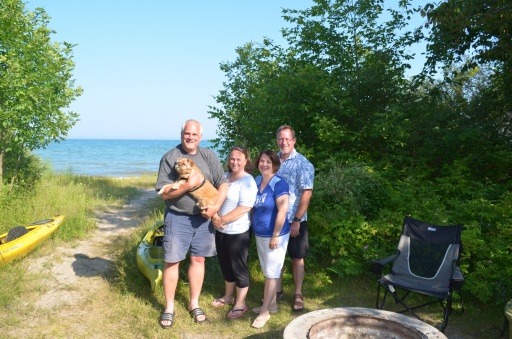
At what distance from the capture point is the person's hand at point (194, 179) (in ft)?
12.5

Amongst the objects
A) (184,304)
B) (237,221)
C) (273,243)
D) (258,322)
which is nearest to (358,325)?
(273,243)

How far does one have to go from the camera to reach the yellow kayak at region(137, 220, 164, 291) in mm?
4945

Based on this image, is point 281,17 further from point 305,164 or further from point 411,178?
point 305,164

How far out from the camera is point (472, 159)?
6.98m

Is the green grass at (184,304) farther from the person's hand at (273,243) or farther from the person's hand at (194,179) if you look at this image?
the person's hand at (194,179)

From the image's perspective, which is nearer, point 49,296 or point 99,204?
point 49,296

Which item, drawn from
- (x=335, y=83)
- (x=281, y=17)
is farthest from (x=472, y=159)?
(x=281, y=17)

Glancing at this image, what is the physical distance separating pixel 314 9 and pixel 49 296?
6865 millimetres

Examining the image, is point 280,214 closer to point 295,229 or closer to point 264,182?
point 264,182

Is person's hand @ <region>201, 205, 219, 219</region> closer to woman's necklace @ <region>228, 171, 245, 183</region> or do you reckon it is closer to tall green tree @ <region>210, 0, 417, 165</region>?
woman's necklace @ <region>228, 171, 245, 183</region>

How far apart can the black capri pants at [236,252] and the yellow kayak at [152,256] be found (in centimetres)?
98

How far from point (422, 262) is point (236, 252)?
7.12 feet

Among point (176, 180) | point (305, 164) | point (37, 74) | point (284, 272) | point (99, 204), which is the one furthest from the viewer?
point (99, 204)

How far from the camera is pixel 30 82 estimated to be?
7.95 m
